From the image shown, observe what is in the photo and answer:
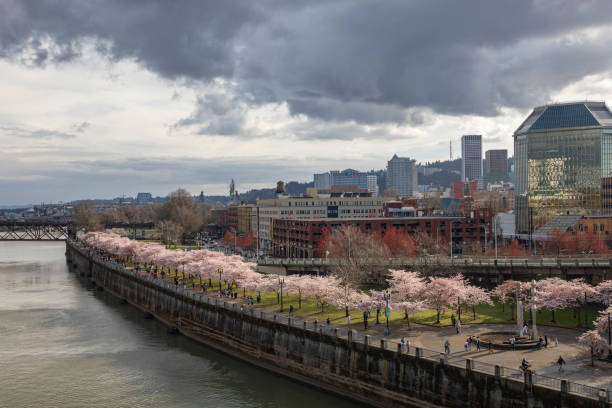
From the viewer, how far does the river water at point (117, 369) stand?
47.0 metres

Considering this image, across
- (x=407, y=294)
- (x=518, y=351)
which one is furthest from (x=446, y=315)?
(x=518, y=351)

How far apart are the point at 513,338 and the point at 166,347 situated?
128 feet

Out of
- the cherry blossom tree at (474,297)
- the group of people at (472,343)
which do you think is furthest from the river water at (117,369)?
the cherry blossom tree at (474,297)

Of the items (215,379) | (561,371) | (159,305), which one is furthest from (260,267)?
(561,371)

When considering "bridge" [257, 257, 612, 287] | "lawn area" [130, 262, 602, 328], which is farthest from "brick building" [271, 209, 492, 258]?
"lawn area" [130, 262, 602, 328]

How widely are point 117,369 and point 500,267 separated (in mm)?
55152

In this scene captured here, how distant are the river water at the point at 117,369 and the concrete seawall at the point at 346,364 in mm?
1518

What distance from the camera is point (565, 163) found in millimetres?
172125

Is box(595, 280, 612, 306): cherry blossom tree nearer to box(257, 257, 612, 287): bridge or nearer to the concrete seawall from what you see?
box(257, 257, 612, 287): bridge

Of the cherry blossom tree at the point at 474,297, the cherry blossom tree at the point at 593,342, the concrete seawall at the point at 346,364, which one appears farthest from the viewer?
the cherry blossom tree at the point at 474,297

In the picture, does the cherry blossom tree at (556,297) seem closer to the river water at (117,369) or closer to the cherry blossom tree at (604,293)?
the cherry blossom tree at (604,293)

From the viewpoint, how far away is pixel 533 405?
109ft

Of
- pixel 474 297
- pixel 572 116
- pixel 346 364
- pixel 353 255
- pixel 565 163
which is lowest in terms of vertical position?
pixel 346 364

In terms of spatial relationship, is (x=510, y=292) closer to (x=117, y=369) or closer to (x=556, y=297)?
(x=556, y=297)
